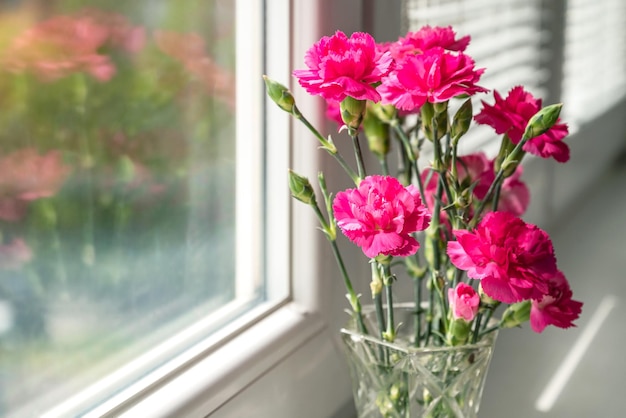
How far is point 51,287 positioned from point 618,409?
646 millimetres

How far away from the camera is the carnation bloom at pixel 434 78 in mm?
557

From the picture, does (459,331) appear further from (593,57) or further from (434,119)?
(593,57)

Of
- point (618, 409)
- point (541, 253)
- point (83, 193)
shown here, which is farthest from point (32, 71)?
point (618, 409)

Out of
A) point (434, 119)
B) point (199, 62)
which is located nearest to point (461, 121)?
point (434, 119)

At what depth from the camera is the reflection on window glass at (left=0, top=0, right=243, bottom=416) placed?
0.57 meters

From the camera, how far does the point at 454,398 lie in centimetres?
66

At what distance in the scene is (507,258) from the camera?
0.55 m

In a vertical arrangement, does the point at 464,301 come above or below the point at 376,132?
below

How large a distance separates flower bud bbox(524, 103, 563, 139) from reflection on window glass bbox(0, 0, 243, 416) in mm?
291

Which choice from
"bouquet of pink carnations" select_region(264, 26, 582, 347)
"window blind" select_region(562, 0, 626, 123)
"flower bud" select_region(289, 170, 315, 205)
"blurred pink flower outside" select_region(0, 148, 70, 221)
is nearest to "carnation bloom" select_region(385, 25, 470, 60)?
"bouquet of pink carnations" select_region(264, 26, 582, 347)

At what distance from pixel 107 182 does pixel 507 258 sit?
29cm

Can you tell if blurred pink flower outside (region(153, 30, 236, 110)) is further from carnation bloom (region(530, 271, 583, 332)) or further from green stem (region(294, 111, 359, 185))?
carnation bloom (region(530, 271, 583, 332))

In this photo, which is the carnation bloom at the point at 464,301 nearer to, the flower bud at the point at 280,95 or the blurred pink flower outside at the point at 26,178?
the flower bud at the point at 280,95

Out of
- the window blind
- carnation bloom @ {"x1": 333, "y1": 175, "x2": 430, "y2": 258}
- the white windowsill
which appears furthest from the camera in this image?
the window blind
